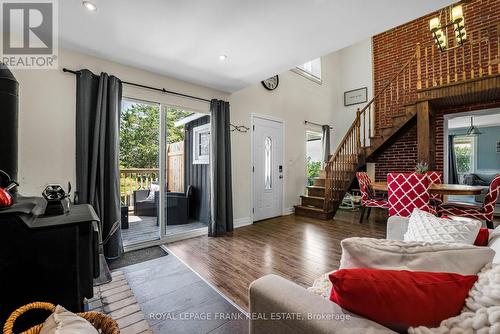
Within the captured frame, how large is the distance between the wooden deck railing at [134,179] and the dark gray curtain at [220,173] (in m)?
0.90

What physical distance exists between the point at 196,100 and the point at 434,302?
11.7 ft

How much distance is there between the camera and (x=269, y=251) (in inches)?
114

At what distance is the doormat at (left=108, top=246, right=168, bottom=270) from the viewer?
2.55m

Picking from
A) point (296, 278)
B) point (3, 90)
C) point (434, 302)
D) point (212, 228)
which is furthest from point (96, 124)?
point (434, 302)

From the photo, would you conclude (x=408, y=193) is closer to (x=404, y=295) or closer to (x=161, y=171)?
(x=404, y=295)

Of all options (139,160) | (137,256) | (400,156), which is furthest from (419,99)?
(137,256)

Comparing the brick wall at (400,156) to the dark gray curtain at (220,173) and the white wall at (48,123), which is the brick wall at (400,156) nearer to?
the dark gray curtain at (220,173)

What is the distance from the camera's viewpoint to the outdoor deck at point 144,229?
3.21m

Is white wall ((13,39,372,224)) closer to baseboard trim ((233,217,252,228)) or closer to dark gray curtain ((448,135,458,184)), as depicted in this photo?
baseboard trim ((233,217,252,228))

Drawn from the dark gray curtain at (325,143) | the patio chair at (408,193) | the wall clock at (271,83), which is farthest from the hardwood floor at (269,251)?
the wall clock at (271,83)

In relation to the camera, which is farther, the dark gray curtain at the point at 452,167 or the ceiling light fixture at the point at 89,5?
the dark gray curtain at the point at 452,167

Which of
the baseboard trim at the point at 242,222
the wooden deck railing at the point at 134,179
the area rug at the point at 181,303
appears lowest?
the area rug at the point at 181,303

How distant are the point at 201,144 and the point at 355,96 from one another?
4620 millimetres

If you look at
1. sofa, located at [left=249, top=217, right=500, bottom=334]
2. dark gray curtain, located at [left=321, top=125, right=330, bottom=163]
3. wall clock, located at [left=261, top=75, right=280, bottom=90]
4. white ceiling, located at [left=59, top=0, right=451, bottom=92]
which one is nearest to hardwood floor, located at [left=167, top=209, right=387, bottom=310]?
sofa, located at [left=249, top=217, right=500, bottom=334]
